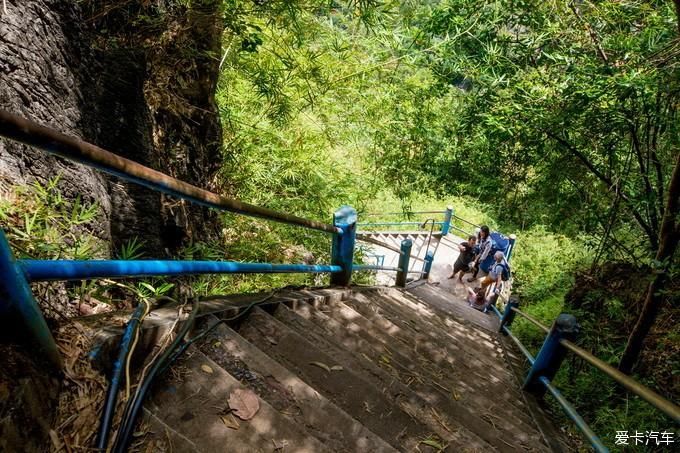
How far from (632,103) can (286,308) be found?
402cm

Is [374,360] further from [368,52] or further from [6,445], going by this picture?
[368,52]

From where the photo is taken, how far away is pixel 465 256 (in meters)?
9.34

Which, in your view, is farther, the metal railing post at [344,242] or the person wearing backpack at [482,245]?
the person wearing backpack at [482,245]

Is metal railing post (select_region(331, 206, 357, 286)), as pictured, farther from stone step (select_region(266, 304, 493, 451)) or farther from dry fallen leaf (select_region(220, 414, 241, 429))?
dry fallen leaf (select_region(220, 414, 241, 429))

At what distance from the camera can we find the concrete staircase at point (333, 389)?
1.45 meters

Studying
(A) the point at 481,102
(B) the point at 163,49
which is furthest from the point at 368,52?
(B) the point at 163,49

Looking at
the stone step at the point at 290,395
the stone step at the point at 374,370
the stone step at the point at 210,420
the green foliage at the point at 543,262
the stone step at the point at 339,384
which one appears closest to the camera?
the stone step at the point at 210,420

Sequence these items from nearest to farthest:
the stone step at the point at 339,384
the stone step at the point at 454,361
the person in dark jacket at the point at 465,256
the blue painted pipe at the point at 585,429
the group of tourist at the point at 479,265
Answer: the blue painted pipe at the point at 585,429 < the stone step at the point at 339,384 < the stone step at the point at 454,361 < the group of tourist at the point at 479,265 < the person in dark jacket at the point at 465,256

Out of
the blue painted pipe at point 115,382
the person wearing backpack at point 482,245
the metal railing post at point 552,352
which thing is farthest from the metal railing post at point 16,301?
the person wearing backpack at point 482,245

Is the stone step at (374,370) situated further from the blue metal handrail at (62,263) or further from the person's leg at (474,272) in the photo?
the person's leg at (474,272)

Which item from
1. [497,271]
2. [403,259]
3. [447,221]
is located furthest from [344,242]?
[447,221]

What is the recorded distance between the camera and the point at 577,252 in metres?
11.4

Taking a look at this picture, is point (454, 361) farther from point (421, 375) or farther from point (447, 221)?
point (447, 221)

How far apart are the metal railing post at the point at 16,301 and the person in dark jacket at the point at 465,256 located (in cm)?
902
